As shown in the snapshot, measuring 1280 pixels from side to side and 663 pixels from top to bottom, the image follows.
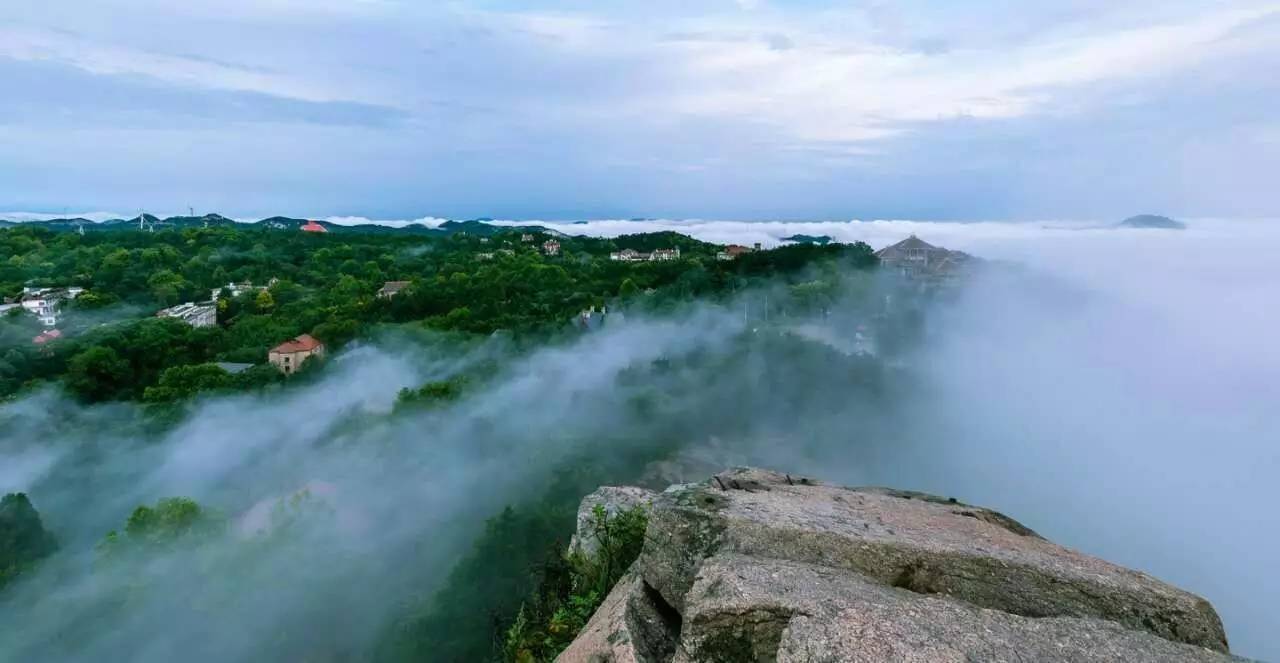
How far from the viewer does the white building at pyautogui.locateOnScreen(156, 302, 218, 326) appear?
55406 mm

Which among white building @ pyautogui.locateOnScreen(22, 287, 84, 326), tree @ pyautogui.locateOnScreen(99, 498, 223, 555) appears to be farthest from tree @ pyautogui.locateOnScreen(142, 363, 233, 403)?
white building @ pyautogui.locateOnScreen(22, 287, 84, 326)

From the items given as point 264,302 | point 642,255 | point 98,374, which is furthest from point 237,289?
point 642,255

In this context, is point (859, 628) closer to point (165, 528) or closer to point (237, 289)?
point (165, 528)

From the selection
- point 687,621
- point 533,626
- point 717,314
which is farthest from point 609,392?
point 687,621

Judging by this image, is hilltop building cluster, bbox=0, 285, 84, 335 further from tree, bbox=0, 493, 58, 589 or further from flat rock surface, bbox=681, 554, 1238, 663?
flat rock surface, bbox=681, 554, 1238, 663

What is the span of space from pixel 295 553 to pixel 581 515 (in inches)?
517

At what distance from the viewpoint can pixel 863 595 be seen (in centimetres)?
487

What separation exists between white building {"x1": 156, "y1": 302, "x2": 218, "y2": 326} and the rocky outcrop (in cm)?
5791

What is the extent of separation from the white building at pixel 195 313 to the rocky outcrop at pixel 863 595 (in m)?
57.9

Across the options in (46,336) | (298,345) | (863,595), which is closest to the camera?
(863,595)

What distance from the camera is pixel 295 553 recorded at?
19484mm

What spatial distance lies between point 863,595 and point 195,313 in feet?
214

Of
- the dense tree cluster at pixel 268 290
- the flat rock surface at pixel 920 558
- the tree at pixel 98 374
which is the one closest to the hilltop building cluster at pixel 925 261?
the dense tree cluster at pixel 268 290

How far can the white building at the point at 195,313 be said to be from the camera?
55.4 metres
